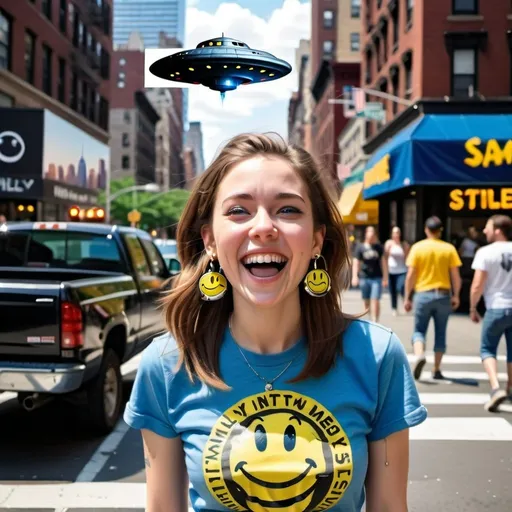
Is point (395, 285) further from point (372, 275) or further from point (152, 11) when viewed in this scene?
point (152, 11)

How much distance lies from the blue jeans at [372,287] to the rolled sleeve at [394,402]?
11.5 m

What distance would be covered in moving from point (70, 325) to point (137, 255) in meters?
2.83

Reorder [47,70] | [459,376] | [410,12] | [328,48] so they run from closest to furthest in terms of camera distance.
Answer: [459,376] < [410,12] < [47,70] < [328,48]

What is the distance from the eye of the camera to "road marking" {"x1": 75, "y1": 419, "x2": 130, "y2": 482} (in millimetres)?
5460

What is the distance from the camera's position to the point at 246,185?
2.06 m

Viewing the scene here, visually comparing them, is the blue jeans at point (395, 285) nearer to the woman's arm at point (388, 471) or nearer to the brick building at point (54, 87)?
the brick building at point (54, 87)

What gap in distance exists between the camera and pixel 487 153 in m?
17.9

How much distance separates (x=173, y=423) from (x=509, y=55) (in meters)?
24.2

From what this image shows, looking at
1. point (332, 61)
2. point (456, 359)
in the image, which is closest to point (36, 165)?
point (456, 359)

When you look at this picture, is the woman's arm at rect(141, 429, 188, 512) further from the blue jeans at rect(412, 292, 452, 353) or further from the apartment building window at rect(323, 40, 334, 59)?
the apartment building window at rect(323, 40, 334, 59)

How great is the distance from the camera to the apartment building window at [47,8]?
3170 cm

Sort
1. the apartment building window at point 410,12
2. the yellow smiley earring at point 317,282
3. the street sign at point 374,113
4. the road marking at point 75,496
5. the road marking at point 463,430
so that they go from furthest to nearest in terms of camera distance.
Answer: the apartment building window at point 410,12 < the street sign at point 374,113 < the road marking at point 463,430 < the road marking at point 75,496 < the yellow smiley earring at point 317,282

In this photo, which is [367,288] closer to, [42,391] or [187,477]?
[42,391]

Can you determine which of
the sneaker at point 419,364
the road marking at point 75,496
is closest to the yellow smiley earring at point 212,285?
the road marking at point 75,496
